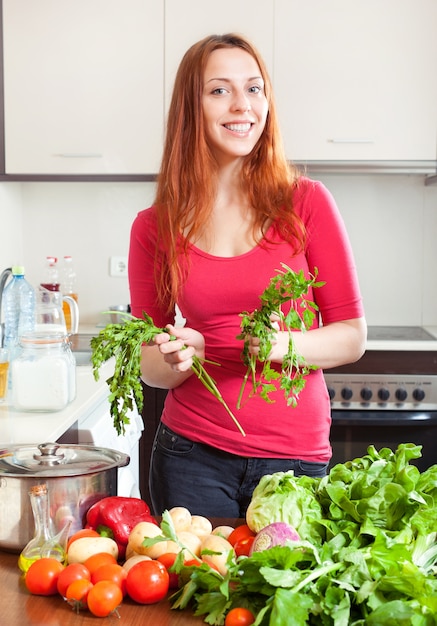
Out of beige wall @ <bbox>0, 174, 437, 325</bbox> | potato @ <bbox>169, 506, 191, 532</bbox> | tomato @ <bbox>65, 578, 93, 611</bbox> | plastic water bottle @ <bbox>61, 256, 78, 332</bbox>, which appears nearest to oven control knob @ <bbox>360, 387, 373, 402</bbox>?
beige wall @ <bbox>0, 174, 437, 325</bbox>

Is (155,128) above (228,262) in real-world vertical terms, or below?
above

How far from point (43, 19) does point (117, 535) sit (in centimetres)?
249

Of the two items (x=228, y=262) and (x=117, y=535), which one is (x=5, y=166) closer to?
(x=228, y=262)

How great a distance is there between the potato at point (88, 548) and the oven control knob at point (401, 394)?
6.79 feet

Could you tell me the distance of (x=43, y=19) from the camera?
3289 mm

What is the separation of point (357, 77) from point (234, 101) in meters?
1.61

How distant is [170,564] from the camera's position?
1.19 meters

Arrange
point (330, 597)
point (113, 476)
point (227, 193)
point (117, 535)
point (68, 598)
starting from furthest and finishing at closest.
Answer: point (227, 193) < point (113, 476) < point (117, 535) < point (68, 598) < point (330, 597)

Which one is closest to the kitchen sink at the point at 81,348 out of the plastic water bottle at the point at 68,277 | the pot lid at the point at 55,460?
the plastic water bottle at the point at 68,277

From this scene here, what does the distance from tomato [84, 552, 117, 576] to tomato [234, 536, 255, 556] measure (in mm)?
170

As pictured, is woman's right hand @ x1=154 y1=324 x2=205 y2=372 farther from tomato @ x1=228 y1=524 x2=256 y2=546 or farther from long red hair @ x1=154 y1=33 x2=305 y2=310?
tomato @ x1=228 y1=524 x2=256 y2=546

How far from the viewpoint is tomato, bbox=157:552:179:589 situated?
1186mm

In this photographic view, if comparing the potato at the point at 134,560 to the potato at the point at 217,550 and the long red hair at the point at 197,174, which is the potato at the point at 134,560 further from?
the long red hair at the point at 197,174

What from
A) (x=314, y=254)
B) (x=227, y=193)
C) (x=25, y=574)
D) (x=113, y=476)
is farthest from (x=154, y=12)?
(x=25, y=574)
